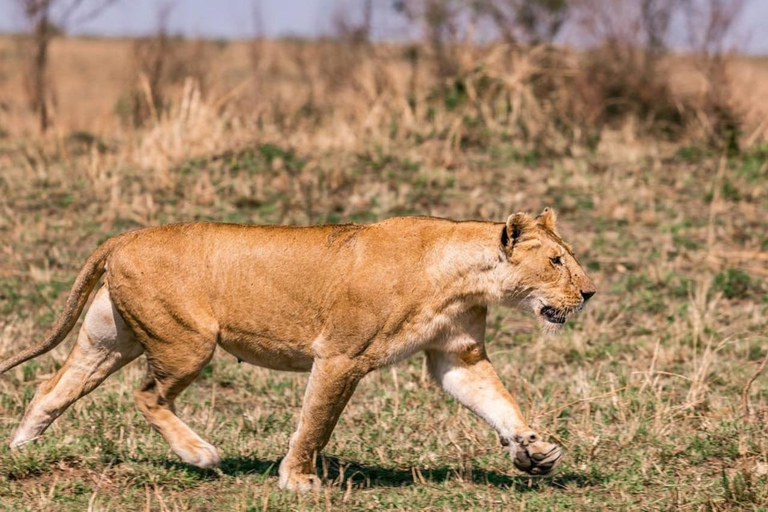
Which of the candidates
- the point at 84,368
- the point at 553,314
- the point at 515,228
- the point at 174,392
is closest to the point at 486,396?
the point at 553,314

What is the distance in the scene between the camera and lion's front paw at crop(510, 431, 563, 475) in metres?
5.30

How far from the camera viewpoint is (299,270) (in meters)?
5.52

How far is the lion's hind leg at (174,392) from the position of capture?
5.39 meters

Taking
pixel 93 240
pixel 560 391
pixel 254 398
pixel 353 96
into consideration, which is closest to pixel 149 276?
pixel 254 398

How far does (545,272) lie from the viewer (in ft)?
18.0

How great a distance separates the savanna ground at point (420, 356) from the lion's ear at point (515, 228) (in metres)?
1.17

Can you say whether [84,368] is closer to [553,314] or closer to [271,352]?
[271,352]

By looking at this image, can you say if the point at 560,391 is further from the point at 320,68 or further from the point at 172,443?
the point at 320,68

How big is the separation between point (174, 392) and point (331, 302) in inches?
34.6

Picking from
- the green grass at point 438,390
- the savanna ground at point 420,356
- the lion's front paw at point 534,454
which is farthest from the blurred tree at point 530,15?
the lion's front paw at point 534,454

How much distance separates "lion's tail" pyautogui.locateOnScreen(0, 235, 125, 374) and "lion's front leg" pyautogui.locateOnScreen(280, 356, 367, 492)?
4.16ft

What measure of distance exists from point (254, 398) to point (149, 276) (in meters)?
2.00

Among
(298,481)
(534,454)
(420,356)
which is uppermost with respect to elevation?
(534,454)

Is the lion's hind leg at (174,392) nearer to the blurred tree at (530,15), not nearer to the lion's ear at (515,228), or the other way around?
the lion's ear at (515,228)
